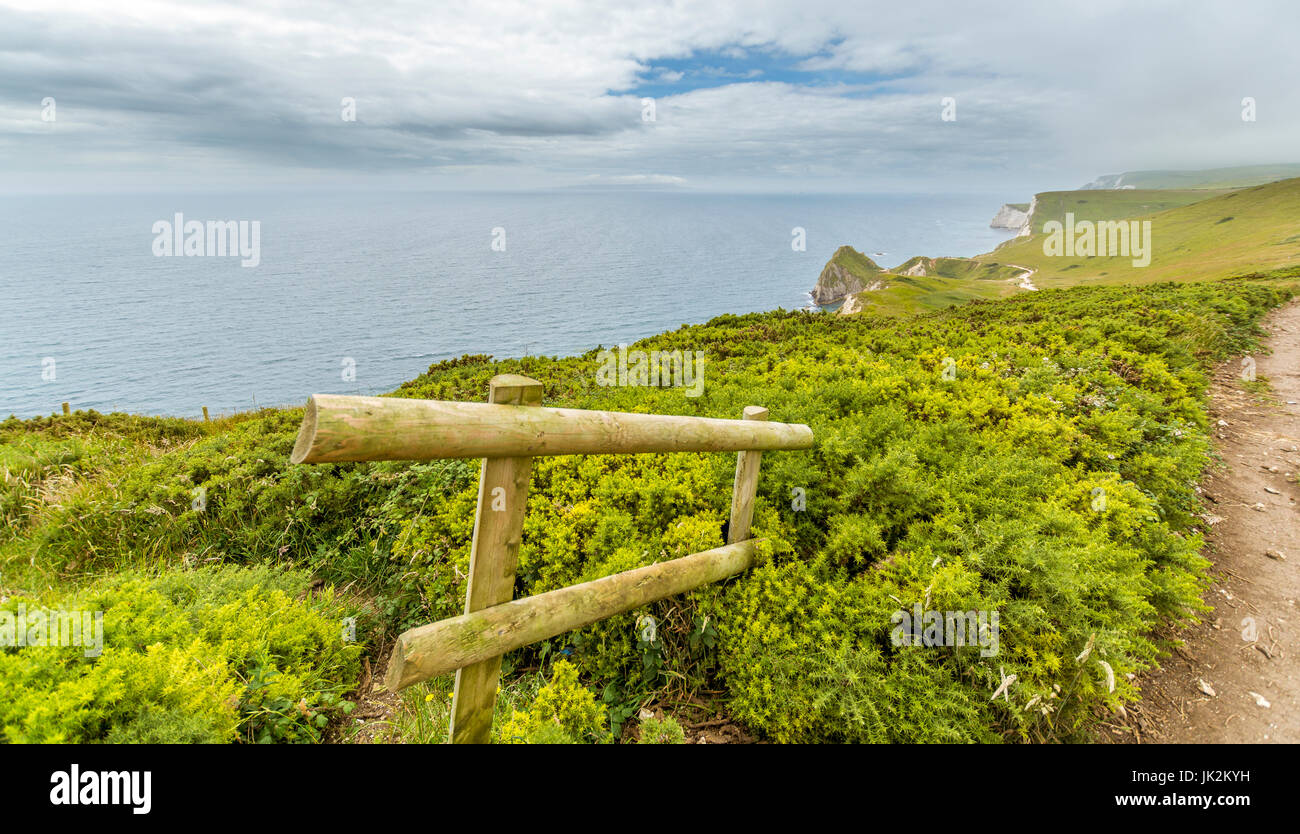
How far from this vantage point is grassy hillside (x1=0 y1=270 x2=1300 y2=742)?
356 centimetres

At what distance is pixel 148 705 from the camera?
2766mm

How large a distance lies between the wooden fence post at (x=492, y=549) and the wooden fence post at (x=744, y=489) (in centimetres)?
221

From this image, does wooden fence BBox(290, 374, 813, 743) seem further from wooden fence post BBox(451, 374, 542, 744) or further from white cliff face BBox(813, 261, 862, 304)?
white cliff face BBox(813, 261, 862, 304)

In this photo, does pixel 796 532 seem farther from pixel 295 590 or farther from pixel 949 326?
pixel 949 326

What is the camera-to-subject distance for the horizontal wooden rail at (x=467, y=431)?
2.06 m

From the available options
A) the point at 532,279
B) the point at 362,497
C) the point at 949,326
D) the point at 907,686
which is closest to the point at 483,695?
the point at 907,686

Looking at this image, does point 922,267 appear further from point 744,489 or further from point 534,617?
point 534,617

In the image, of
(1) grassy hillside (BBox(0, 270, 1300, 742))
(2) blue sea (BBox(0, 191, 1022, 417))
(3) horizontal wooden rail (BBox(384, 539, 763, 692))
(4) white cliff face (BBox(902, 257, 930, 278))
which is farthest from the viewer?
(4) white cliff face (BBox(902, 257, 930, 278))

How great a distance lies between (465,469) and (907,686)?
483cm

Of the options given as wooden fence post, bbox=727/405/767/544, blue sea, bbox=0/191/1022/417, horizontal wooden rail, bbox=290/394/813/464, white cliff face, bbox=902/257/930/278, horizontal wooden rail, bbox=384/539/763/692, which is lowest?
horizontal wooden rail, bbox=384/539/763/692

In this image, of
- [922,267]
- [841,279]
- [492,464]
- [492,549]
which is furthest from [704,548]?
[922,267]

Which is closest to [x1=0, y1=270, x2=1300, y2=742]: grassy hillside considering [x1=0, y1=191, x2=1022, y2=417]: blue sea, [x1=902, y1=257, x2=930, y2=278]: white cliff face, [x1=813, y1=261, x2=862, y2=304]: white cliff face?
[x1=0, y1=191, x2=1022, y2=417]: blue sea

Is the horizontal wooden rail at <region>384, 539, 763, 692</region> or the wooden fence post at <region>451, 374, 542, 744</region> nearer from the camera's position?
the horizontal wooden rail at <region>384, 539, 763, 692</region>

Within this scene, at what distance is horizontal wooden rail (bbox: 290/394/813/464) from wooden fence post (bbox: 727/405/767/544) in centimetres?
90
